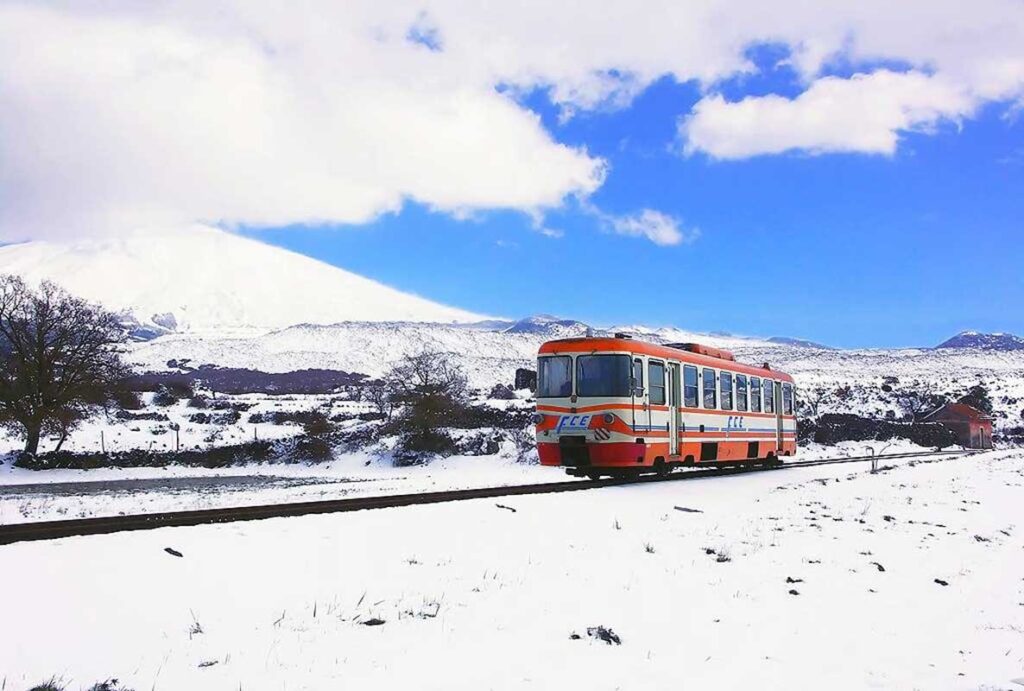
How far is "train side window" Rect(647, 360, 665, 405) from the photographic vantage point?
19.0m

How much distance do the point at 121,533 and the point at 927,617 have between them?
8723 millimetres

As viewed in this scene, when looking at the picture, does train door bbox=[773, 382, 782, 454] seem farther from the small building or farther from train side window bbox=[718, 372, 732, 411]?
the small building

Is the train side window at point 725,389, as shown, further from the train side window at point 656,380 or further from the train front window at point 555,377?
the train front window at point 555,377

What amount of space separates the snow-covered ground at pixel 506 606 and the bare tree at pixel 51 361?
36.7 m

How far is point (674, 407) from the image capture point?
2005 cm

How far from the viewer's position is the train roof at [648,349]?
18500mm

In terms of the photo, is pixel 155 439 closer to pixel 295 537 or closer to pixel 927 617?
pixel 295 537

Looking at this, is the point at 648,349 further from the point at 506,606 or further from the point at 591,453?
the point at 506,606

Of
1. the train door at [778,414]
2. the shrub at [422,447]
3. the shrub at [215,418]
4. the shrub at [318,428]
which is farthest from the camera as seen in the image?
the shrub at [215,418]

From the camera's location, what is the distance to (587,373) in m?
18.7

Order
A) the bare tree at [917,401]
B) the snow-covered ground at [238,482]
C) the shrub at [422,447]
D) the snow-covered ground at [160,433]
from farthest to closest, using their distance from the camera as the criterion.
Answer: the bare tree at [917,401], the snow-covered ground at [160,433], the shrub at [422,447], the snow-covered ground at [238,482]

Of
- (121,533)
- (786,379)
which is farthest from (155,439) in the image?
(121,533)

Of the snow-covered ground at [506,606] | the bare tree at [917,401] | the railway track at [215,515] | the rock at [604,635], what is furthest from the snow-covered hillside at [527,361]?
the rock at [604,635]

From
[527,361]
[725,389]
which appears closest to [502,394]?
[725,389]
